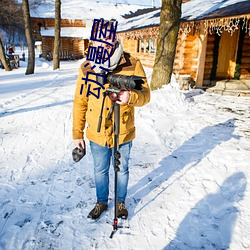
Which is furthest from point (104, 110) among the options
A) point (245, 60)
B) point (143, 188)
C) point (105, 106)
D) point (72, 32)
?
point (72, 32)

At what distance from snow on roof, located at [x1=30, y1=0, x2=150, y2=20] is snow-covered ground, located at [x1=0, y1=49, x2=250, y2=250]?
31.0 m

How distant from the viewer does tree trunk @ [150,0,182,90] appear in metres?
7.09

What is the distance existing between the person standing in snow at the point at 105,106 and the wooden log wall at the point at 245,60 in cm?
1120

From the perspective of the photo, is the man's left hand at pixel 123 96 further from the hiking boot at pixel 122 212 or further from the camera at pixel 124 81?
the hiking boot at pixel 122 212

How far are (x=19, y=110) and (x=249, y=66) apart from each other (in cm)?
1098

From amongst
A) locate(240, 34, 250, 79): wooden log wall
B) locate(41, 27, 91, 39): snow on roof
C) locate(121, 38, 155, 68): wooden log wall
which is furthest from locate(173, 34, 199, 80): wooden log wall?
locate(41, 27, 91, 39): snow on roof

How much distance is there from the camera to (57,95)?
8406 millimetres

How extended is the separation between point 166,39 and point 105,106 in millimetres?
5973

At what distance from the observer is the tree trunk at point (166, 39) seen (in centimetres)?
709

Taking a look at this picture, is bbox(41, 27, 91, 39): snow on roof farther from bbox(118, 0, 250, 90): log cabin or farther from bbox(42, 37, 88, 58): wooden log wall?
bbox(118, 0, 250, 90): log cabin

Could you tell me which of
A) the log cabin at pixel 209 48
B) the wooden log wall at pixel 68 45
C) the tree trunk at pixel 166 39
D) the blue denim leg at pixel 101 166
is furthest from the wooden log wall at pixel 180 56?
the wooden log wall at pixel 68 45

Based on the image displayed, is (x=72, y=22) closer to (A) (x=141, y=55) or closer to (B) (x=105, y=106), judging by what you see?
(A) (x=141, y=55)

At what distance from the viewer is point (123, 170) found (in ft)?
7.81

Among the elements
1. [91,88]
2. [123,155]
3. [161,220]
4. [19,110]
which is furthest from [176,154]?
[19,110]
